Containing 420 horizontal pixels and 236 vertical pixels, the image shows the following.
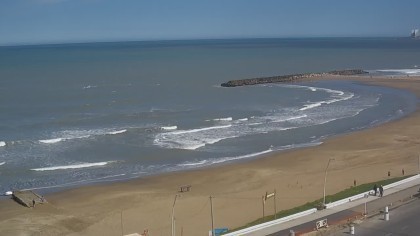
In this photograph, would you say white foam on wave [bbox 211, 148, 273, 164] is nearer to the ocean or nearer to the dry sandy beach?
the ocean

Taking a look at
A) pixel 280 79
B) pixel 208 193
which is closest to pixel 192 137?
pixel 208 193

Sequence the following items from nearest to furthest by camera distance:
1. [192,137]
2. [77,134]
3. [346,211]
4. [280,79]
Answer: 1. [346,211]
2. [192,137]
3. [77,134]
4. [280,79]

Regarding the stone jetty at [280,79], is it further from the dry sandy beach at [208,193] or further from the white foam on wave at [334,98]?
the dry sandy beach at [208,193]

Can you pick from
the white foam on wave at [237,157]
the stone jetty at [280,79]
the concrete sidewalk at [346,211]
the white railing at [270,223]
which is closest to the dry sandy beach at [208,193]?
the white foam on wave at [237,157]

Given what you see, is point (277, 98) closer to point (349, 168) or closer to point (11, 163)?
point (349, 168)

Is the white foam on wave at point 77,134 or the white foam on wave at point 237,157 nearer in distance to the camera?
the white foam on wave at point 237,157

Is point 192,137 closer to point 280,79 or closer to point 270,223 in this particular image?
point 270,223

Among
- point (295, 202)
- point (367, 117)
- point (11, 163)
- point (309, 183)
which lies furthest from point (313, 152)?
point (11, 163)
